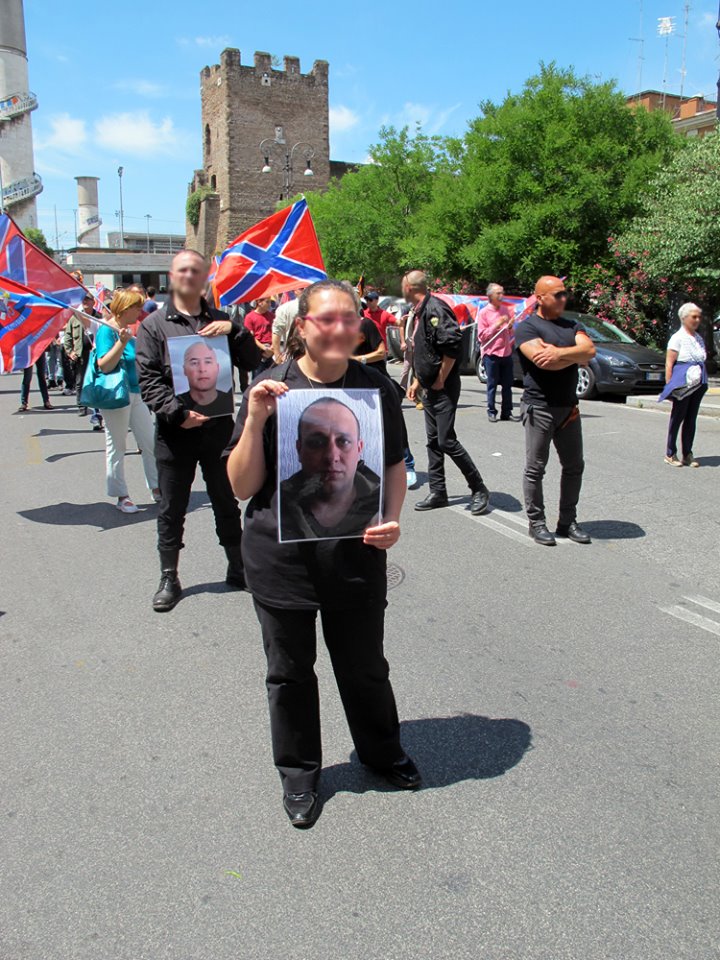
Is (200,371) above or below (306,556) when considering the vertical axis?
above

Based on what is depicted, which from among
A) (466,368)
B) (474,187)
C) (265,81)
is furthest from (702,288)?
(265,81)

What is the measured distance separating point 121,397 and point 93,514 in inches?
45.4

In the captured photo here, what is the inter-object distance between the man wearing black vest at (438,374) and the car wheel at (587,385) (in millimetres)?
8489

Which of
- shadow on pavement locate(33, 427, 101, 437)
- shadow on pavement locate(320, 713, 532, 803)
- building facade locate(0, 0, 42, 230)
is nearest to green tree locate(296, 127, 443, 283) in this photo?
shadow on pavement locate(33, 427, 101, 437)

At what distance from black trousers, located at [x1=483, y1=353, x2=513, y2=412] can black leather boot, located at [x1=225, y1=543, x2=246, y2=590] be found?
7.77 m

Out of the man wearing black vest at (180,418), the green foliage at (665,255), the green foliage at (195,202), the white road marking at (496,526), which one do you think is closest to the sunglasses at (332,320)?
the man wearing black vest at (180,418)

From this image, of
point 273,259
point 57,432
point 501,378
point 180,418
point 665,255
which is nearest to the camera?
point 180,418

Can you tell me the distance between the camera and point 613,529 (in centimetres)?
646

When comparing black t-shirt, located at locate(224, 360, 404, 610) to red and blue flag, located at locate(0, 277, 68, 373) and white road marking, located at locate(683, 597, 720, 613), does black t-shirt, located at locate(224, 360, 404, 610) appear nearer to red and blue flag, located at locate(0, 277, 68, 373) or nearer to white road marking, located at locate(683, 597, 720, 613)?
white road marking, located at locate(683, 597, 720, 613)

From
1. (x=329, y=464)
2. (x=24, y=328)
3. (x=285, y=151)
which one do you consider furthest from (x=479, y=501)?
(x=285, y=151)

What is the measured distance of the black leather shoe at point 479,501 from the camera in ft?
22.9

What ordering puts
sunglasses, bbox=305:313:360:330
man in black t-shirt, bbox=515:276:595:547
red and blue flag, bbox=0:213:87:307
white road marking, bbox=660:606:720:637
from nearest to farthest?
sunglasses, bbox=305:313:360:330 < white road marking, bbox=660:606:720:637 < man in black t-shirt, bbox=515:276:595:547 < red and blue flag, bbox=0:213:87:307

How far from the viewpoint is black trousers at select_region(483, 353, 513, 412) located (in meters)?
12.2

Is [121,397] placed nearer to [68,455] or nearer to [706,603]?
[68,455]
